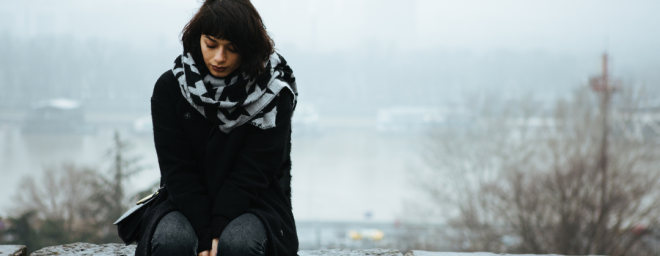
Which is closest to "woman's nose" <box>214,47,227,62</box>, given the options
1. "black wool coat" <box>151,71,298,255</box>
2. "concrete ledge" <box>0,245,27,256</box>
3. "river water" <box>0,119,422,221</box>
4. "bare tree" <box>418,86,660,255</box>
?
"black wool coat" <box>151,71,298,255</box>

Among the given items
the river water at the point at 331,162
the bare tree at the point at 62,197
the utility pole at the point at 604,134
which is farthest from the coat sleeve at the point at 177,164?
the river water at the point at 331,162

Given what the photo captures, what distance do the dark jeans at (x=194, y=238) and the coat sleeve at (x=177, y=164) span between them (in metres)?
0.03

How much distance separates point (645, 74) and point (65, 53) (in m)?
17.9

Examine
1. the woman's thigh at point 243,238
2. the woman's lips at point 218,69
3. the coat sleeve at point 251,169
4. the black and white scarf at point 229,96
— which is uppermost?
the woman's lips at point 218,69

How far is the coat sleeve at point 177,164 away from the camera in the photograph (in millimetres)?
1118

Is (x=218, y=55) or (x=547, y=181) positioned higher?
(x=218, y=55)

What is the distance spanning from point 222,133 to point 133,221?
0.31m

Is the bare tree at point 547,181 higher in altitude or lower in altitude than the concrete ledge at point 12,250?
lower

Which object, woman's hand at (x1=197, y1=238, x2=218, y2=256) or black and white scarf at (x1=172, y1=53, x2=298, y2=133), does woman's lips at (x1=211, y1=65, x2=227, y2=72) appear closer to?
black and white scarf at (x1=172, y1=53, x2=298, y2=133)

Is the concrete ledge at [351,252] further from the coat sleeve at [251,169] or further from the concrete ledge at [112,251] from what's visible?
the coat sleeve at [251,169]

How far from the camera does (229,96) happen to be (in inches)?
45.6

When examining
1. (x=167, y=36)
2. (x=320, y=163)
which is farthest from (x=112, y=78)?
(x=320, y=163)

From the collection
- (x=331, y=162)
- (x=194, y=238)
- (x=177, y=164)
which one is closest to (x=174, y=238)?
(x=194, y=238)

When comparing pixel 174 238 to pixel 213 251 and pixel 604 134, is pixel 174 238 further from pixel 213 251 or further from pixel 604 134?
pixel 604 134
